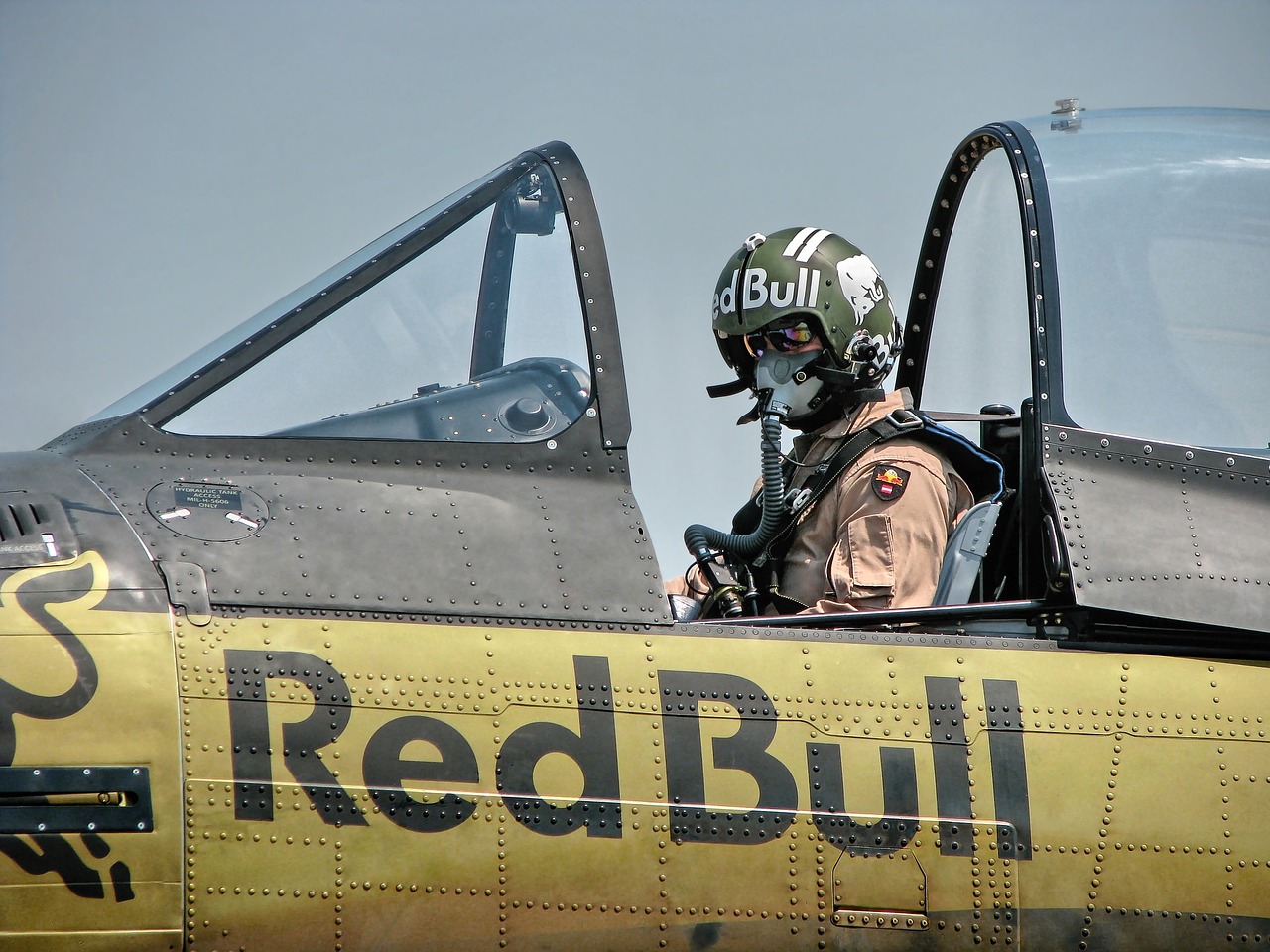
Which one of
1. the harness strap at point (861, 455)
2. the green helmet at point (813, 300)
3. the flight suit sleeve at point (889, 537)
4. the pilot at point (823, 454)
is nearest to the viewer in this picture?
the flight suit sleeve at point (889, 537)

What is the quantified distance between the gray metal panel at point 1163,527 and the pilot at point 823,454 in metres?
0.43

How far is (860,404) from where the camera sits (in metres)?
4.16

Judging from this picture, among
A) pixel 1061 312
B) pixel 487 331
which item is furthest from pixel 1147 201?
pixel 487 331

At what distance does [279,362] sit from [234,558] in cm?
63

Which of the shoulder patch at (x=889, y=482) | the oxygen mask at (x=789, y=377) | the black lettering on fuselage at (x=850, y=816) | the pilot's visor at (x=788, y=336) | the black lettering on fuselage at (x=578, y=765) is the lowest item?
the black lettering on fuselage at (x=850, y=816)

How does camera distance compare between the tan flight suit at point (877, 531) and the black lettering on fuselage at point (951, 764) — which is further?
the tan flight suit at point (877, 531)

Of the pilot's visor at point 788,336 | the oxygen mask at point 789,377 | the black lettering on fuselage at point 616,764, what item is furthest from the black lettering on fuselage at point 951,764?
the pilot's visor at point 788,336

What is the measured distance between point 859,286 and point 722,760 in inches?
73.2

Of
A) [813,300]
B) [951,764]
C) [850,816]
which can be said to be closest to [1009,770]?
[951,764]

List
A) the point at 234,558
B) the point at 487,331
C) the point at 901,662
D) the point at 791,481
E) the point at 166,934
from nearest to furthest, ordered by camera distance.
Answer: the point at 166,934
the point at 234,558
the point at 901,662
the point at 487,331
the point at 791,481

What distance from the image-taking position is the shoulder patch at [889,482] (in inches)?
142

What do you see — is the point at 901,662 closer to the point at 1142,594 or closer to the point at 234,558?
the point at 1142,594

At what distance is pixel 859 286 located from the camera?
13.5 feet

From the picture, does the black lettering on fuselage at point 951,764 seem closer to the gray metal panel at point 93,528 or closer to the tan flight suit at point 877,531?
the tan flight suit at point 877,531
